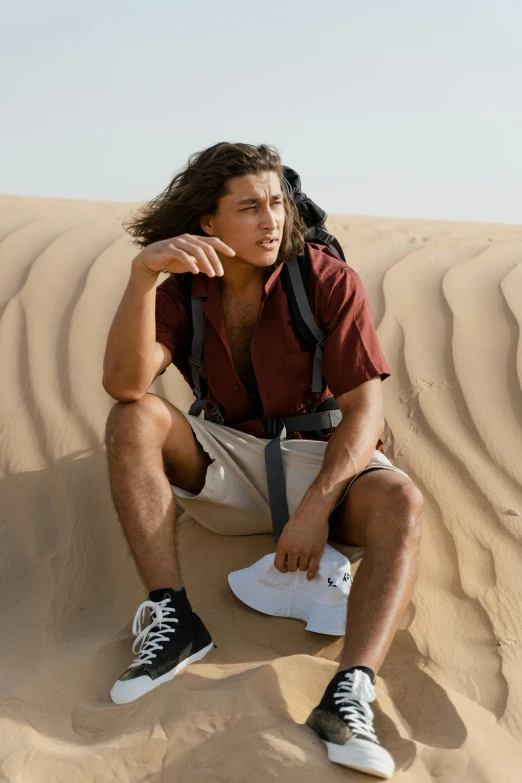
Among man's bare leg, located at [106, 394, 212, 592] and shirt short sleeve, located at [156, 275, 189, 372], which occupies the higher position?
shirt short sleeve, located at [156, 275, 189, 372]

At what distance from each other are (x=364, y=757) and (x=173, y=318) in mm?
1469

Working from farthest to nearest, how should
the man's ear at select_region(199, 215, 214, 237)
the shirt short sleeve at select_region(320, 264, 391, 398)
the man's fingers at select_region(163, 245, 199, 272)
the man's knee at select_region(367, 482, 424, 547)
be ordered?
the man's ear at select_region(199, 215, 214, 237)
the shirt short sleeve at select_region(320, 264, 391, 398)
the man's fingers at select_region(163, 245, 199, 272)
the man's knee at select_region(367, 482, 424, 547)

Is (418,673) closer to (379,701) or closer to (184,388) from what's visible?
(379,701)

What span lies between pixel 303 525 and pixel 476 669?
59 centimetres

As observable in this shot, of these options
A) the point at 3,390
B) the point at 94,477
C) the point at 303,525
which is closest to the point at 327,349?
the point at 303,525

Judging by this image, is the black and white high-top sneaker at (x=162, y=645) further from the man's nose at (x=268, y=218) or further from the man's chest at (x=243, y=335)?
the man's nose at (x=268, y=218)

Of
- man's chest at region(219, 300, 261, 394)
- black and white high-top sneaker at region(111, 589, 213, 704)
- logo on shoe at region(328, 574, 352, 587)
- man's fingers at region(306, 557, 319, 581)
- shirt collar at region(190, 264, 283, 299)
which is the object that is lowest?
black and white high-top sneaker at region(111, 589, 213, 704)

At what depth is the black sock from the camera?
2.35m

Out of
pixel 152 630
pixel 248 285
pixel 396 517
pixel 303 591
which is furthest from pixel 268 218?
pixel 152 630

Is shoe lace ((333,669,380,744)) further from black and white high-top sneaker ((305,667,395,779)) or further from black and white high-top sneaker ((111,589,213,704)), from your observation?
black and white high-top sneaker ((111,589,213,704))

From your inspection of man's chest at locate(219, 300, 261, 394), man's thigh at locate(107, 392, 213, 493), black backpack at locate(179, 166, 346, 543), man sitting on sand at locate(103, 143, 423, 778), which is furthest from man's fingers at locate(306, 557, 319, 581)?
man's chest at locate(219, 300, 261, 394)

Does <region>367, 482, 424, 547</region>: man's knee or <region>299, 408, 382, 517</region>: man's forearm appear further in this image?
<region>299, 408, 382, 517</region>: man's forearm

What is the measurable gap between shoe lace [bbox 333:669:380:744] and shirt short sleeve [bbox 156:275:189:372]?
1197mm

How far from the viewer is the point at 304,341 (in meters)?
2.70
